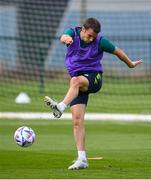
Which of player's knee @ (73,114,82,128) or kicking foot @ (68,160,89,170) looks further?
player's knee @ (73,114,82,128)

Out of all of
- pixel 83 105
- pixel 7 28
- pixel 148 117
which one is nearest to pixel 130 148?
pixel 83 105

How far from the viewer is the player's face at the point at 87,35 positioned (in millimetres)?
11656

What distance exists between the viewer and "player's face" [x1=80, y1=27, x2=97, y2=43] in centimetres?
1166

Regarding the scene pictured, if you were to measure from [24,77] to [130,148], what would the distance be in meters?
12.7

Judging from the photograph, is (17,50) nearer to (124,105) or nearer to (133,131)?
(124,105)

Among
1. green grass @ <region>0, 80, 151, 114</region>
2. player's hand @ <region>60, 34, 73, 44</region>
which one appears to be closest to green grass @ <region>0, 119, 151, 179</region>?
player's hand @ <region>60, 34, 73, 44</region>

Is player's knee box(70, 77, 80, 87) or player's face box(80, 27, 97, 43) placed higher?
player's face box(80, 27, 97, 43)

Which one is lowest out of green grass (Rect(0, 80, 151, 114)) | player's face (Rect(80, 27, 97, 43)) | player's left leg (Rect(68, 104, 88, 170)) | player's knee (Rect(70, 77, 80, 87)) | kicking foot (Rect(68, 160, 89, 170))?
kicking foot (Rect(68, 160, 89, 170))

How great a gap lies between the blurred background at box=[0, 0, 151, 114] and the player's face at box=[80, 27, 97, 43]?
39.4ft

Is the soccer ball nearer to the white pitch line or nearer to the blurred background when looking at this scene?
the white pitch line

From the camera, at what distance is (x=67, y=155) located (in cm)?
1368

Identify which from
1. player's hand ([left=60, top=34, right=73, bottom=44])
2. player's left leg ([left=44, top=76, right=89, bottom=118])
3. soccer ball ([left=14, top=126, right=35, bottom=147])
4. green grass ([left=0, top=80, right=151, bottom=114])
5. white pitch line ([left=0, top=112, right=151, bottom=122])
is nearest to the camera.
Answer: player's left leg ([left=44, top=76, right=89, bottom=118])

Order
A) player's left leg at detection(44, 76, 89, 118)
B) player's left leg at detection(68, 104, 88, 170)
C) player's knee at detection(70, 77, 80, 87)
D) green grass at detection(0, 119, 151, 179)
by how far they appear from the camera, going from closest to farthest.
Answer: green grass at detection(0, 119, 151, 179) → player's left leg at detection(44, 76, 89, 118) → player's knee at detection(70, 77, 80, 87) → player's left leg at detection(68, 104, 88, 170)

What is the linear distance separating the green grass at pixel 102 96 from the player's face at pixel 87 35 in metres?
11.6
